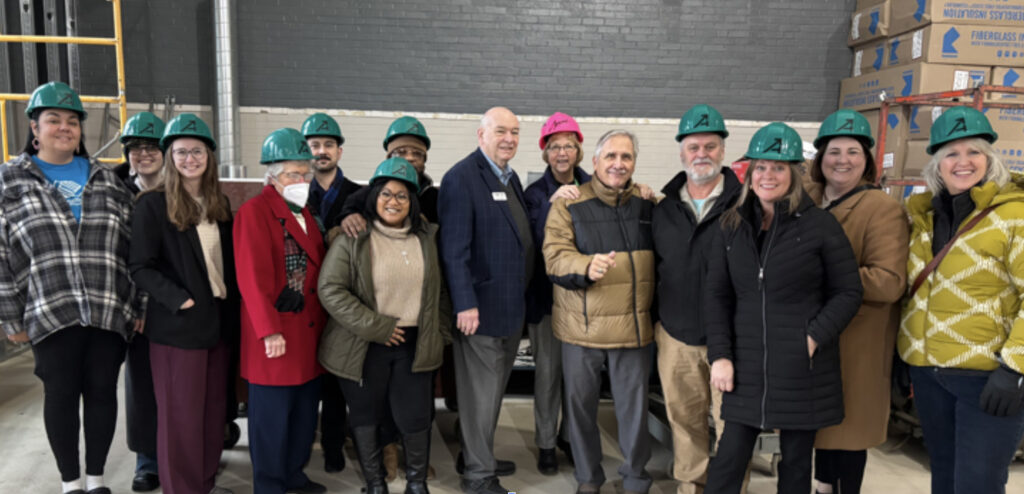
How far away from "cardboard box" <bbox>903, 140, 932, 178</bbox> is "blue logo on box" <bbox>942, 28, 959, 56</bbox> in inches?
34.6

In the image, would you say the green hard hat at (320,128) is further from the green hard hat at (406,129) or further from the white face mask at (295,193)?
the white face mask at (295,193)

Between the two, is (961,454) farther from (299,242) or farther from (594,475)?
(299,242)

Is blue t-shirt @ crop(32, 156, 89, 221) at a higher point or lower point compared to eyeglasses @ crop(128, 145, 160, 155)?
lower

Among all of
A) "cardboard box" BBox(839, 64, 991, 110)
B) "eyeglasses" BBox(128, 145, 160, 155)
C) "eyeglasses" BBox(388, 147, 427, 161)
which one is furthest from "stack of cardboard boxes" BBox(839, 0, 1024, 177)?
"eyeglasses" BBox(128, 145, 160, 155)

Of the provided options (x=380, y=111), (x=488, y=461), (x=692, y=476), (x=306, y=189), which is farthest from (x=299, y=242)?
(x=380, y=111)

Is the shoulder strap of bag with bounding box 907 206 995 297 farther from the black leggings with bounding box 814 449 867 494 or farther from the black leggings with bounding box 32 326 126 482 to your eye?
the black leggings with bounding box 32 326 126 482

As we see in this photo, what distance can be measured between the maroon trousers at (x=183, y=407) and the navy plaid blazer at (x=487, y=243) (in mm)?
1057

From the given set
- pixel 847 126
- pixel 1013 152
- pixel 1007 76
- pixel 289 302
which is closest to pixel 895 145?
pixel 1013 152

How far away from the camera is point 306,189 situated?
2488mm

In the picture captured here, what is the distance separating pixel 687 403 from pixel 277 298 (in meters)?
1.71

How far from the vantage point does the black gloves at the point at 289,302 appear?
238cm

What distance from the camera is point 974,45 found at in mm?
→ 5266

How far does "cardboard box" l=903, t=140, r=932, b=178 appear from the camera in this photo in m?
5.12

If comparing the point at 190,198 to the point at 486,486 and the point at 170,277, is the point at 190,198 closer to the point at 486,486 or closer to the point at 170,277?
the point at 170,277
